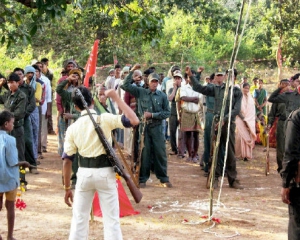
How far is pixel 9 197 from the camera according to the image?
6074mm

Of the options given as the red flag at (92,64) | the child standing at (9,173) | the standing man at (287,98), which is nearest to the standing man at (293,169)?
the child standing at (9,173)

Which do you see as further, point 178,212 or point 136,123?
point 178,212

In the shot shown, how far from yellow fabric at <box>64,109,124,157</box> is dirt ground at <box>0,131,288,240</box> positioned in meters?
1.51

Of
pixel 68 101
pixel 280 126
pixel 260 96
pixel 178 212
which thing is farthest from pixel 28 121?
pixel 260 96

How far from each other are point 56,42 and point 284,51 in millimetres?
10615

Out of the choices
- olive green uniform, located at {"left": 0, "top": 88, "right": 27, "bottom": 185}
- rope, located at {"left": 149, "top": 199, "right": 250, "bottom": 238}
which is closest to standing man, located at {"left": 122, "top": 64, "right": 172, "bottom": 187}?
rope, located at {"left": 149, "top": 199, "right": 250, "bottom": 238}

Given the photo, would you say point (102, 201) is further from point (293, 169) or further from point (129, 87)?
point (129, 87)

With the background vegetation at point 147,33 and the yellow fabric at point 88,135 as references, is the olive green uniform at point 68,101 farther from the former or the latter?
the yellow fabric at point 88,135

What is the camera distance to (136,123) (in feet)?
17.3

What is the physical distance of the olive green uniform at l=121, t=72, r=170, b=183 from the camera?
951cm

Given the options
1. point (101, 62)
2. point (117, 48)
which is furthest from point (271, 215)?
point (101, 62)

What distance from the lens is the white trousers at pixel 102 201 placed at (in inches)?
212

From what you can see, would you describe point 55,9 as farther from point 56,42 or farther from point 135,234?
point 56,42

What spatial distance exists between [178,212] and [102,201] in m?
2.57
